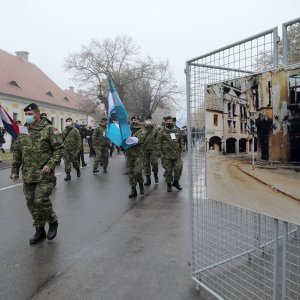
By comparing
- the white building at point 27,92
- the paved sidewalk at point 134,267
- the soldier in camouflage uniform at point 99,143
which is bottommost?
the paved sidewalk at point 134,267

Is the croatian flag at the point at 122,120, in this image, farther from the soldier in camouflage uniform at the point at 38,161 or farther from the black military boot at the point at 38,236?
the black military boot at the point at 38,236

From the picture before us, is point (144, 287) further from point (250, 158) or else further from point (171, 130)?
point (171, 130)

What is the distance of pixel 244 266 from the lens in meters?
3.87

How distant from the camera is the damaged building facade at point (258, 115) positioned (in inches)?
93.7

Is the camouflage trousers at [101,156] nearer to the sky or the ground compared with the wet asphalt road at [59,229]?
nearer to the sky

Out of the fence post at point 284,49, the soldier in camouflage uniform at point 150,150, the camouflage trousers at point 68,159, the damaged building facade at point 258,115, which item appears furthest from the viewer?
the camouflage trousers at point 68,159

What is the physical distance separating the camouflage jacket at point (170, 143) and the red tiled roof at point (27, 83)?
92.9 ft

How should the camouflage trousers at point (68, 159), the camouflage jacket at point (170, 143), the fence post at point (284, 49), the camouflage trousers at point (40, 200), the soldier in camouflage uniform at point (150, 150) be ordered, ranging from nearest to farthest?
1. the fence post at point (284, 49)
2. the camouflage trousers at point (40, 200)
3. the camouflage jacket at point (170, 143)
4. the soldier in camouflage uniform at point (150, 150)
5. the camouflage trousers at point (68, 159)

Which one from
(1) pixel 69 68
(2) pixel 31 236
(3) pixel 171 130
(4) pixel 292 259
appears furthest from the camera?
(1) pixel 69 68

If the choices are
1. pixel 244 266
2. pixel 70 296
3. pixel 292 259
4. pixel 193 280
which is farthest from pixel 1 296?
pixel 292 259

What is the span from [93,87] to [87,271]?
1698 inches

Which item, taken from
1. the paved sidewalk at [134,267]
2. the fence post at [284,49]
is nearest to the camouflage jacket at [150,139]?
the paved sidewalk at [134,267]

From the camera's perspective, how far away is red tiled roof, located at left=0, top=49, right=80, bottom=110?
122ft

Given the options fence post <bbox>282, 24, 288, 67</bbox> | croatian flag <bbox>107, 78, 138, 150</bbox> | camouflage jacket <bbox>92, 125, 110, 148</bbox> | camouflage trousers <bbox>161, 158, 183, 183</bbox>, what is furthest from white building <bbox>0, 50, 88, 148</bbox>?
fence post <bbox>282, 24, 288, 67</bbox>
